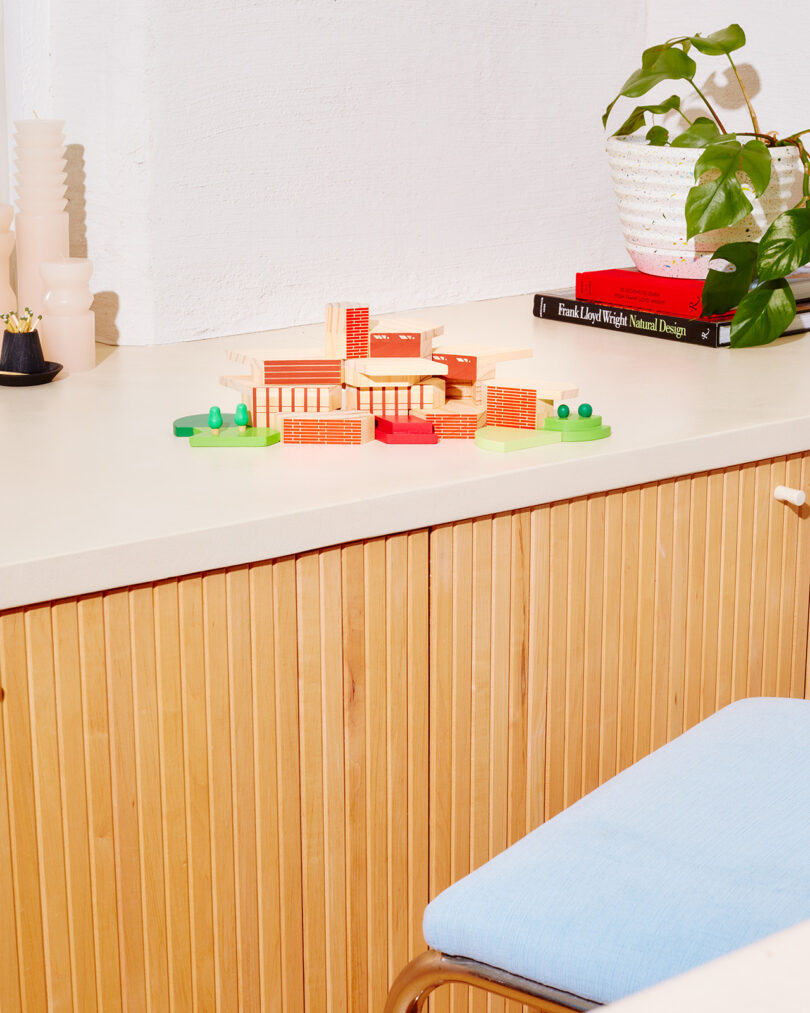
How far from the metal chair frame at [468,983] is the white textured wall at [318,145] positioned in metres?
0.95

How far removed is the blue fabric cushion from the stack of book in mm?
797

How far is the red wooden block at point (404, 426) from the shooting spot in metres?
1.06

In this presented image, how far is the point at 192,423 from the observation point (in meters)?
1.07

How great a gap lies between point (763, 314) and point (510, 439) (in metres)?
0.50

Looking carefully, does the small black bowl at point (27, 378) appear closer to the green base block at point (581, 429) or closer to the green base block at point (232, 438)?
the green base block at point (232, 438)

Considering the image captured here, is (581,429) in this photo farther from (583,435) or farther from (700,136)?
(700,136)

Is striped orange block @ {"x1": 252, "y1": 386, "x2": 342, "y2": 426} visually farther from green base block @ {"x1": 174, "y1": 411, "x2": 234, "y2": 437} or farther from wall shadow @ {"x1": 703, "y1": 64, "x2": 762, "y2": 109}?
wall shadow @ {"x1": 703, "y1": 64, "x2": 762, "y2": 109}

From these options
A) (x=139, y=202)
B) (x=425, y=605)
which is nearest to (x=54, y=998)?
(x=425, y=605)

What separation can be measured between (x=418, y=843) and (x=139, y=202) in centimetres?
78

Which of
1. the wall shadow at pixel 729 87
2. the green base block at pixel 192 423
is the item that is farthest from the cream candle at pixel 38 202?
the wall shadow at pixel 729 87

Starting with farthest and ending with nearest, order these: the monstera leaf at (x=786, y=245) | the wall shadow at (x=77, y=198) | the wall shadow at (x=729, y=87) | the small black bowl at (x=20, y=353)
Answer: the wall shadow at (x=729, y=87) < the wall shadow at (x=77, y=198) < the monstera leaf at (x=786, y=245) < the small black bowl at (x=20, y=353)

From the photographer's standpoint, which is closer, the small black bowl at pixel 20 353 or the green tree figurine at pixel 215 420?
the green tree figurine at pixel 215 420

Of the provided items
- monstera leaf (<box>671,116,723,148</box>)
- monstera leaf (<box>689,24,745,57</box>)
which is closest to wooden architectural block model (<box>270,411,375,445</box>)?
monstera leaf (<box>671,116,723,148</box>)

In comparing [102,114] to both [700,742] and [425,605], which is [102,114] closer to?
[425,605]
